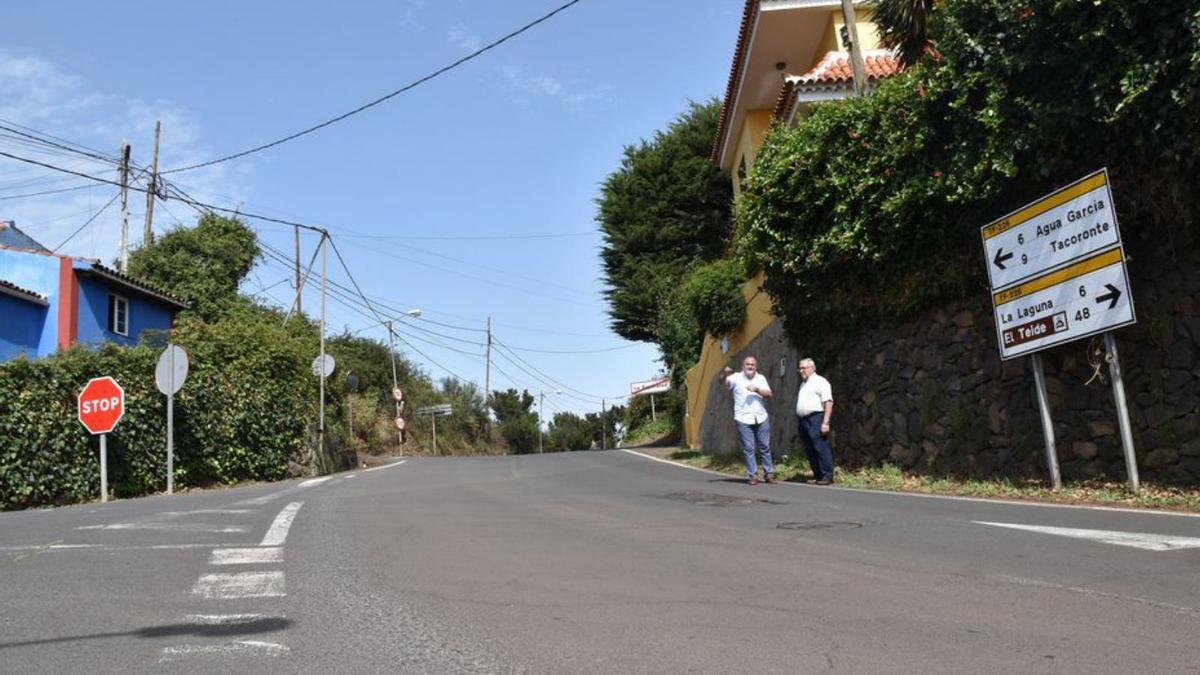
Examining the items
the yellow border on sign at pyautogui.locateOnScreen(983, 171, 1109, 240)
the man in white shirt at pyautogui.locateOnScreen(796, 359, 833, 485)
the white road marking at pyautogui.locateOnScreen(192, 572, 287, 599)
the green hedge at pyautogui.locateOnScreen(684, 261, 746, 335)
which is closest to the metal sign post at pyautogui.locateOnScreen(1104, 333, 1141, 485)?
the yellow border on sign at pyautogui.locateOnScreen(983, 171, 1109, 240)

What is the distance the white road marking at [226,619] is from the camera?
4.64m

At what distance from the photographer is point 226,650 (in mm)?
4168

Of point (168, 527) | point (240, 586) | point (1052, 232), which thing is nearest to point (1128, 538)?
point (1052, 232)

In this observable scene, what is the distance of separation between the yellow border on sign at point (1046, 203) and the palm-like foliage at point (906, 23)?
419cm

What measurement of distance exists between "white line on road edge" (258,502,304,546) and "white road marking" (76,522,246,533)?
317 millimetres

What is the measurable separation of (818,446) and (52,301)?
973 inches

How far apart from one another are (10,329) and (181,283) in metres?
11.5

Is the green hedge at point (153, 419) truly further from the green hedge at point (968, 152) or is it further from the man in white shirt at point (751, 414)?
the man in white shirt at point (751, 414)

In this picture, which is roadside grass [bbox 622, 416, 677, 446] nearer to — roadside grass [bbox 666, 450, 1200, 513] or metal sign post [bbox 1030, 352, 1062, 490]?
roadside grass [bbox 666, 450, 1200, 513]

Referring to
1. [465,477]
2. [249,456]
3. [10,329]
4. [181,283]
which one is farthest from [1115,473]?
[181,283]

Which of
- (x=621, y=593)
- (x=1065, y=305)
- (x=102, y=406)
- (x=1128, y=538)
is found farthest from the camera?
(x=102, y=406)

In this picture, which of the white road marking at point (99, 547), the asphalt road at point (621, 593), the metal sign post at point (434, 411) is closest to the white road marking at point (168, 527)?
the asphalt road at point (621, 593)

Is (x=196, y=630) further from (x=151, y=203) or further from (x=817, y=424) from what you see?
(x=151, y=203)

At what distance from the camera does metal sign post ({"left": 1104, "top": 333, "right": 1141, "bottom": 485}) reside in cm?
839
